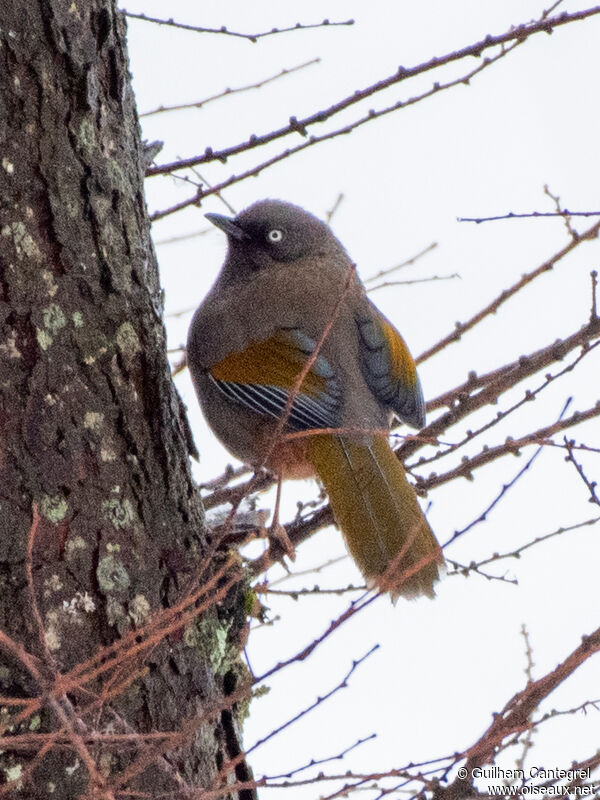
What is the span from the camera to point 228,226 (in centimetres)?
482

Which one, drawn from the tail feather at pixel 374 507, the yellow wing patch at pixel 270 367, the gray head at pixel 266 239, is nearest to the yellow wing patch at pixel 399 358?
the yellow wing patch at pixel 270 367

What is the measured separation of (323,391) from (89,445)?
1.56m

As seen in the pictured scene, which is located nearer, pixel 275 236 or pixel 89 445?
pixel 89 445

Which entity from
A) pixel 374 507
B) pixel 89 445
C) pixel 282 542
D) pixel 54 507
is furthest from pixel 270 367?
pixel 54 507

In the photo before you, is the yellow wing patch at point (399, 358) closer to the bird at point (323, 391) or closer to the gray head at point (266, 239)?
the bird at point (323, 391)

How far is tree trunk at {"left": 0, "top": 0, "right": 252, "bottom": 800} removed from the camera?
2227mm

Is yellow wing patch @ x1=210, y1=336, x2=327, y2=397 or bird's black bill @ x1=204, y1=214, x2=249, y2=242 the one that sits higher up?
bird's black bill @ x1=204, y1=214, x2=249, y2=242

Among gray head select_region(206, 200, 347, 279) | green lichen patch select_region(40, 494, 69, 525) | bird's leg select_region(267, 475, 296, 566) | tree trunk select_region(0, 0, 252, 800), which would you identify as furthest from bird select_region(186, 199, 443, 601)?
green lichen patch select_region(40, 494, 69, 525)

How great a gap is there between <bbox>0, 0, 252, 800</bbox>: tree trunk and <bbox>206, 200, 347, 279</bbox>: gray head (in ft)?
6.55

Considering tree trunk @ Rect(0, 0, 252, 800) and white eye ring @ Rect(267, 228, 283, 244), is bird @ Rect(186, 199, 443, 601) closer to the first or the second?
white eye ring @ Rect(267, 228, 283, 244)

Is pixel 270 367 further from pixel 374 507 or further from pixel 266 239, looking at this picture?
pixel 266 239

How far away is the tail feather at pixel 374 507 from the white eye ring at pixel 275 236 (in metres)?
1.41

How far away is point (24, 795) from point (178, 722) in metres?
0.36

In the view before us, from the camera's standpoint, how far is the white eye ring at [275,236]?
190 inches
